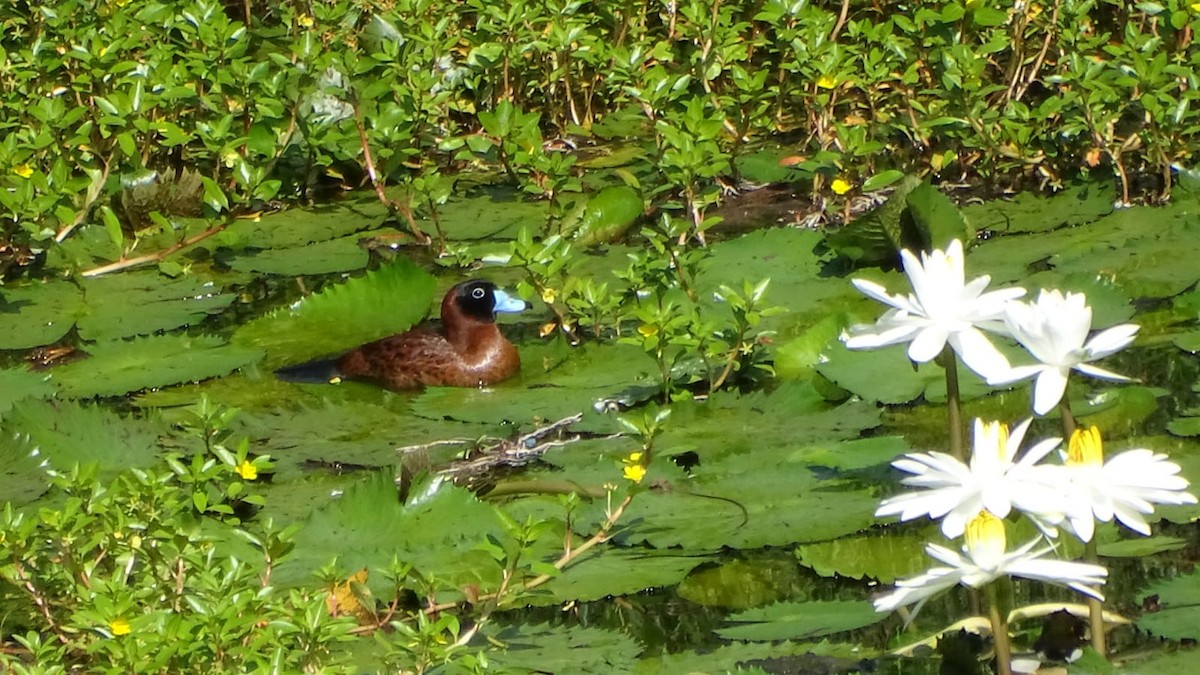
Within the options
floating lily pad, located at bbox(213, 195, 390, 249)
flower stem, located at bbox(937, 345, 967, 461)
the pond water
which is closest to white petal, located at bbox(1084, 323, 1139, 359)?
flower stem, located at bbox(937, 345, 967, 461)

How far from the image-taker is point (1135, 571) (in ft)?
10.2

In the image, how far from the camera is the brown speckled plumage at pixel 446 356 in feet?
15.0

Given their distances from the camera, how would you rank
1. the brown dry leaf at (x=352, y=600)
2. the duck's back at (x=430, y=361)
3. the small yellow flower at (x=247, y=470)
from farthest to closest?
the duck's back at (x=430, y=361) → the small yellow flower at (x=247, y=470) → the brown dry leaf at (x=352, y=600)

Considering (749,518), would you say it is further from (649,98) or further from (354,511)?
(649,98)

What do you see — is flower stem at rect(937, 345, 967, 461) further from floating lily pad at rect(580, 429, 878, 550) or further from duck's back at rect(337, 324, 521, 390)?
duck's back at rect(337, 324, 521, 390)

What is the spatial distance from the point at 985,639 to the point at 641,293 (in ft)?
6.92

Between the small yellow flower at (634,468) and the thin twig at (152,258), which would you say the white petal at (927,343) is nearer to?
the small yellow flower at (634,468)

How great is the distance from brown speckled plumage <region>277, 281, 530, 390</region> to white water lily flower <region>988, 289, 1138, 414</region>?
8.06ft

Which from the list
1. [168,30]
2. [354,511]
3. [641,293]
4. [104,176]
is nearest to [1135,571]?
[354,511]

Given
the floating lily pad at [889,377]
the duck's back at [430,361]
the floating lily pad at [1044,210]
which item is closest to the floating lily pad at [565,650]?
the floating lily pad at [889,377]

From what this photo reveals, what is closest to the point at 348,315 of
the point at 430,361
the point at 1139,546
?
the point at 430,361

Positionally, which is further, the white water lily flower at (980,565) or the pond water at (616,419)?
the pond water at (616,419)

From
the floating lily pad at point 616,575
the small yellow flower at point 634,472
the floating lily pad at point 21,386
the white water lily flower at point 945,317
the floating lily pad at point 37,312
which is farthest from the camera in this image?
the floating lily pad at point 37,312

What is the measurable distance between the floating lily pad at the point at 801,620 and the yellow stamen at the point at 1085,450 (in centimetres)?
84
